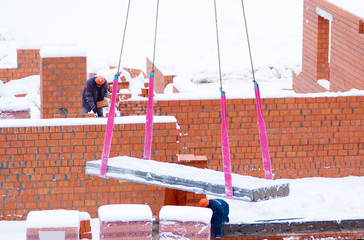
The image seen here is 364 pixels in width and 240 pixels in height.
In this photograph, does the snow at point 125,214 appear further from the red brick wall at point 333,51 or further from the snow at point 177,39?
the red brick wall at point 333,51

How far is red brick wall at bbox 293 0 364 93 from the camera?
488 inches

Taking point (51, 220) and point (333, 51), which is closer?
point (51, 220)

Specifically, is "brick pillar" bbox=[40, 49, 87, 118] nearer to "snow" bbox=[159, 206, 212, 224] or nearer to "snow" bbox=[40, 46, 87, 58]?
"snow" bbox=[40, 46, 87, 58]

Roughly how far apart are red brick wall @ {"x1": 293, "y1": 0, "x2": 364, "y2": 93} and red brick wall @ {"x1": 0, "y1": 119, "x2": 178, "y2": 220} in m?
4.51

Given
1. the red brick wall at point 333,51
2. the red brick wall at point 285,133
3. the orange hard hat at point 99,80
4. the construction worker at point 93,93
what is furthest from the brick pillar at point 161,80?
the red brick wall at point 285,133

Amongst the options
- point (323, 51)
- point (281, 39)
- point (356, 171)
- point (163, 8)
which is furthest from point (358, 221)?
point (163, 8)

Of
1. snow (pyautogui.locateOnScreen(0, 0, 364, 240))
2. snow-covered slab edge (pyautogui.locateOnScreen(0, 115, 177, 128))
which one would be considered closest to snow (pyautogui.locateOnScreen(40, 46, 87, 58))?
snow (pyautogui.locateOnScreen(0, 0, 364, 240))

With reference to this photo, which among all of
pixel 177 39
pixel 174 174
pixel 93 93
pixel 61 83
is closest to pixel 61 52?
pixel 61 83

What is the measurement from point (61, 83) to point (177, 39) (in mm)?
16551

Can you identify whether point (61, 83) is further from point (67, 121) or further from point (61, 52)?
point (67, 121)

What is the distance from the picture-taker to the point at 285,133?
10586 millimetres

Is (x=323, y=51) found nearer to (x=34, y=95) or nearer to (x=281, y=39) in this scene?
(x=34, y=95)

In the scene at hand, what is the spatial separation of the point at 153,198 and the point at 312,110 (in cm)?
283

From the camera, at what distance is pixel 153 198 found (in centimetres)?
941
